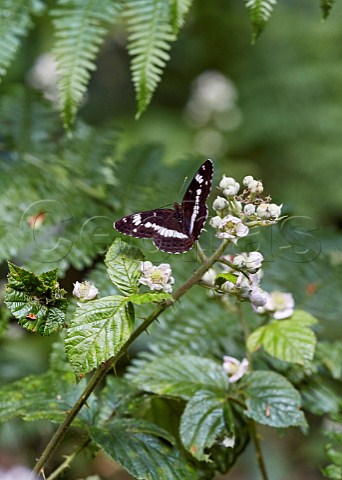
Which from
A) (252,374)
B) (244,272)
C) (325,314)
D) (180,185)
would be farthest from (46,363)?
(244,272)

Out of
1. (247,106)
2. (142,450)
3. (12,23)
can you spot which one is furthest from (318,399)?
(247,106)

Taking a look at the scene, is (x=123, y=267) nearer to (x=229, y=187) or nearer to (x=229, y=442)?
(x=229, y=187)

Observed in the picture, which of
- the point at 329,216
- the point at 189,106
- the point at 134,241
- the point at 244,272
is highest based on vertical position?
the point at 244,272

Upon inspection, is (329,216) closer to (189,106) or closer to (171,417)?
(189,106)

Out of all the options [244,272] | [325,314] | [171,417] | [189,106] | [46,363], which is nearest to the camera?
[244,272]

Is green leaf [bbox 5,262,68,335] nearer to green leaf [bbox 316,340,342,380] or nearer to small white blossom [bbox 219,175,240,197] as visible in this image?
small white blossom [bbox 219,175,240,197]

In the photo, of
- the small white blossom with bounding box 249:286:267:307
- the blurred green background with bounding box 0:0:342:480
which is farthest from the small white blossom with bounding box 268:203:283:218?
the blurred green background with bounding box 0:0:342:480
